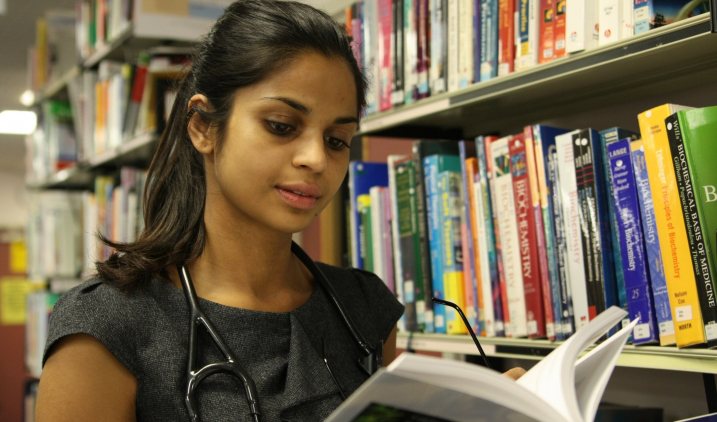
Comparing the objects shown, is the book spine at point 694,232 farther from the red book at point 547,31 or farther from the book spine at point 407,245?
the book spine at point 407,245

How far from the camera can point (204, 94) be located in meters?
1.02

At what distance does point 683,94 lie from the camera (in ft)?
3.96

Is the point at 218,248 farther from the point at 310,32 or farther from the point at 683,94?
the point at 683,94

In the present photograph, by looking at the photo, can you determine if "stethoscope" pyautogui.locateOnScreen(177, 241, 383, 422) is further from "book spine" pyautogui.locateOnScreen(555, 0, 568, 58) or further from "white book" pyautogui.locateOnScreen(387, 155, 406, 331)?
"book spine" pyautogui.locateOnScreen(555, 0, 568, 58)

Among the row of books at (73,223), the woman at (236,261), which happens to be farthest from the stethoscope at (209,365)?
the row of books at (73,223)

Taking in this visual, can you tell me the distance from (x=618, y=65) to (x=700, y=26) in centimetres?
16

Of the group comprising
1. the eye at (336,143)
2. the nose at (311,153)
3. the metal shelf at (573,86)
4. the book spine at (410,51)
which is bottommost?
the nose at (311,153)

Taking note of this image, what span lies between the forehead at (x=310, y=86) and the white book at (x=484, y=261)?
0.39m

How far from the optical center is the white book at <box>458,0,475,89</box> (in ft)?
4.19

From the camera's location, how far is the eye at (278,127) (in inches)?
36.4

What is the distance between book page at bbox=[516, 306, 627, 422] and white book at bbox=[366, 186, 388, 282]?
811mm

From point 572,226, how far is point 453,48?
0.49 m

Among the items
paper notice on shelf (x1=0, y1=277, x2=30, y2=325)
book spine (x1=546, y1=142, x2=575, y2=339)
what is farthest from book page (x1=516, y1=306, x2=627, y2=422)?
paper notice on shelf (x1=0, y1=277, x2=30, y2=325)

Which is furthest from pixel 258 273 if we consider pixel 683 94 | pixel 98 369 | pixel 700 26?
pixel 683 94
